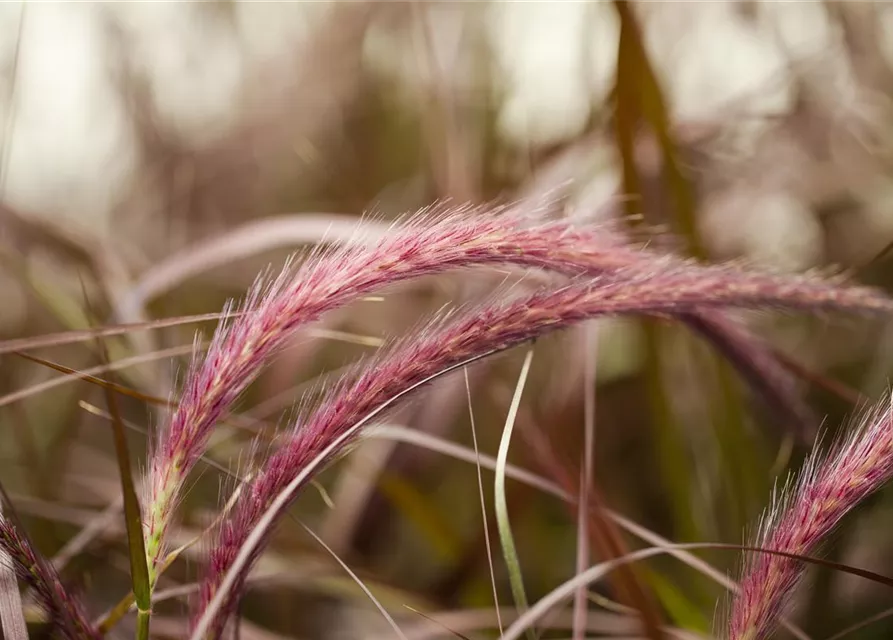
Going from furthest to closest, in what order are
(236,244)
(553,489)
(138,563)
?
(236,244) → (553,489) → (138,563)

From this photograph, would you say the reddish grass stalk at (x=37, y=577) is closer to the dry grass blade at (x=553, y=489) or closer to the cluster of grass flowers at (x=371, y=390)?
the cluster of grass flowers at (x=371, y=390)

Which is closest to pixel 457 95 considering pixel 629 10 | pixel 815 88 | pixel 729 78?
pixel 729 78

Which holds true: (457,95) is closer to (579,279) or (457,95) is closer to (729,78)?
(729,78)

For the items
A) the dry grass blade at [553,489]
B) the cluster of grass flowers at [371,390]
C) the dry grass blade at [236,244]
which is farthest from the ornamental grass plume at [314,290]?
the dry grass blade at [236,244]

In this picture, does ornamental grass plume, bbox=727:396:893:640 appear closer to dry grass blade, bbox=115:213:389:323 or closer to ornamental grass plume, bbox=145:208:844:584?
ornamental grass plume, bbox=145:208:844:584

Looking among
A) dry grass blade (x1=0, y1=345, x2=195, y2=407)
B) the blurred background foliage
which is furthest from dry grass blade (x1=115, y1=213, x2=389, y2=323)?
dry grass blade (x1=0, y1=345, x2=195, y2=407)

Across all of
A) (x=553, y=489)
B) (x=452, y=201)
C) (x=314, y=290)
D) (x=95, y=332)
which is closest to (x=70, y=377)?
(x=95, y=332)

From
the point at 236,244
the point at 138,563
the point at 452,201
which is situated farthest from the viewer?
the point at 452,201

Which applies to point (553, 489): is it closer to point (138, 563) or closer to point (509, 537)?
point (509, 537)
